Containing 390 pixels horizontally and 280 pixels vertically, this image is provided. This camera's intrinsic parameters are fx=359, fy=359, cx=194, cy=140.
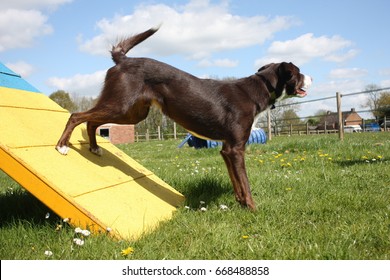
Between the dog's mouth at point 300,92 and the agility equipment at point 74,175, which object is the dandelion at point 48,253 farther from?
the dog's mouth at point 300,92

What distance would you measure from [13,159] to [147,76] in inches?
62.1

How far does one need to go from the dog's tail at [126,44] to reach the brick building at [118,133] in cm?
4008

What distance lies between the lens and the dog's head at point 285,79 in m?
4.36

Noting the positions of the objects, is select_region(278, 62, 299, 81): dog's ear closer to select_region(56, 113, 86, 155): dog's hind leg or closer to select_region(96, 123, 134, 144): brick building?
select_region(56, 113, 86, 155): dog's hind leg

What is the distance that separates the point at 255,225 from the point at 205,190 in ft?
4.88

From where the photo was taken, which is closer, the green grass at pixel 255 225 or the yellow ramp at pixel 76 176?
the green grass at pixel 255 225

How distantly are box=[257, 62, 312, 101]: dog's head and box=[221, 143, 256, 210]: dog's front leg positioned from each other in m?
0.93

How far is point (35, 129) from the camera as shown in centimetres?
383

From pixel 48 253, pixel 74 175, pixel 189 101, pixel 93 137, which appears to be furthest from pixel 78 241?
pixel 189 101

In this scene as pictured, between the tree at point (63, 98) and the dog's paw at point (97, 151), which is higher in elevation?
the tree at point (63, 98)

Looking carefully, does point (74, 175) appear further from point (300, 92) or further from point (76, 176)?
point (300, 92)

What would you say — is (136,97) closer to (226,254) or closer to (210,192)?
(210,192)

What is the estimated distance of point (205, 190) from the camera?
4.71 metres

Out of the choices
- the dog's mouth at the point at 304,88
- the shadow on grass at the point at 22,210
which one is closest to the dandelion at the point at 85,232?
the shadow on grass at the point at 22,210
